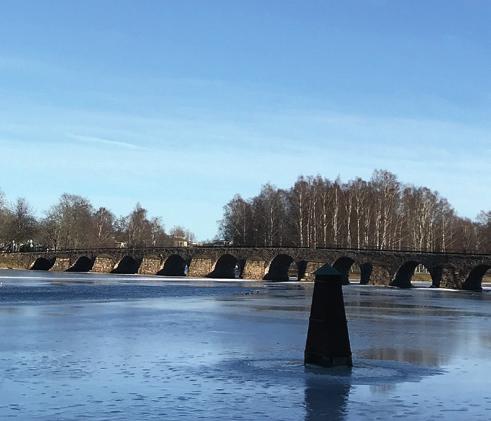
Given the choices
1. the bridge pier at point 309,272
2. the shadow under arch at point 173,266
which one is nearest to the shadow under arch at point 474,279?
the bridge pier at point 309,272

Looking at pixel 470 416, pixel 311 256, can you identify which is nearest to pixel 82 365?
pixel 470 416

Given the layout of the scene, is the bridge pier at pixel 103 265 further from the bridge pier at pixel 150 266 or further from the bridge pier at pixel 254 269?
the bridge pier at pixel 254 269

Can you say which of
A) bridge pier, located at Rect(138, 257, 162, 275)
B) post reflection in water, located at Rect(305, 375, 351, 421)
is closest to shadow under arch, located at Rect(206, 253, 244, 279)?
bridge pier, located at Rect(138, 257, 162, 275)

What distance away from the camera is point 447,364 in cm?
1667

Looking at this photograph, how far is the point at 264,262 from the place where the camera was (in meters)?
93.7

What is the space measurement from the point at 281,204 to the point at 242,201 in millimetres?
14525

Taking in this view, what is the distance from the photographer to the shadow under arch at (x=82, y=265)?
118062mm

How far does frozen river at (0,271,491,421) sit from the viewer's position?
436 inches

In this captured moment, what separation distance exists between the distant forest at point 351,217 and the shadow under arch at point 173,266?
12377 millimetres

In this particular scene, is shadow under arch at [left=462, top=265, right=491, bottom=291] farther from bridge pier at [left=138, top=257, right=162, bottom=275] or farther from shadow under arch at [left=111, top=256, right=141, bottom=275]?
shadow under arch at [left=111, top=256, right=141, bottom=275]

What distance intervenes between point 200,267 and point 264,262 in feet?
38.4

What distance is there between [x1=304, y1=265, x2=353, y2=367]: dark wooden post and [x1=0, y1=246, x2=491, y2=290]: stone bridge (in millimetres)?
63381

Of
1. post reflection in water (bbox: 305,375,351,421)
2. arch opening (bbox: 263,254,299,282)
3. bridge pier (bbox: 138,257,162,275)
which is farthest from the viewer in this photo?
bridge pier (bbox: 138,257,162,275)

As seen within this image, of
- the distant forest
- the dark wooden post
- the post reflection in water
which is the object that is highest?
the distant forest
